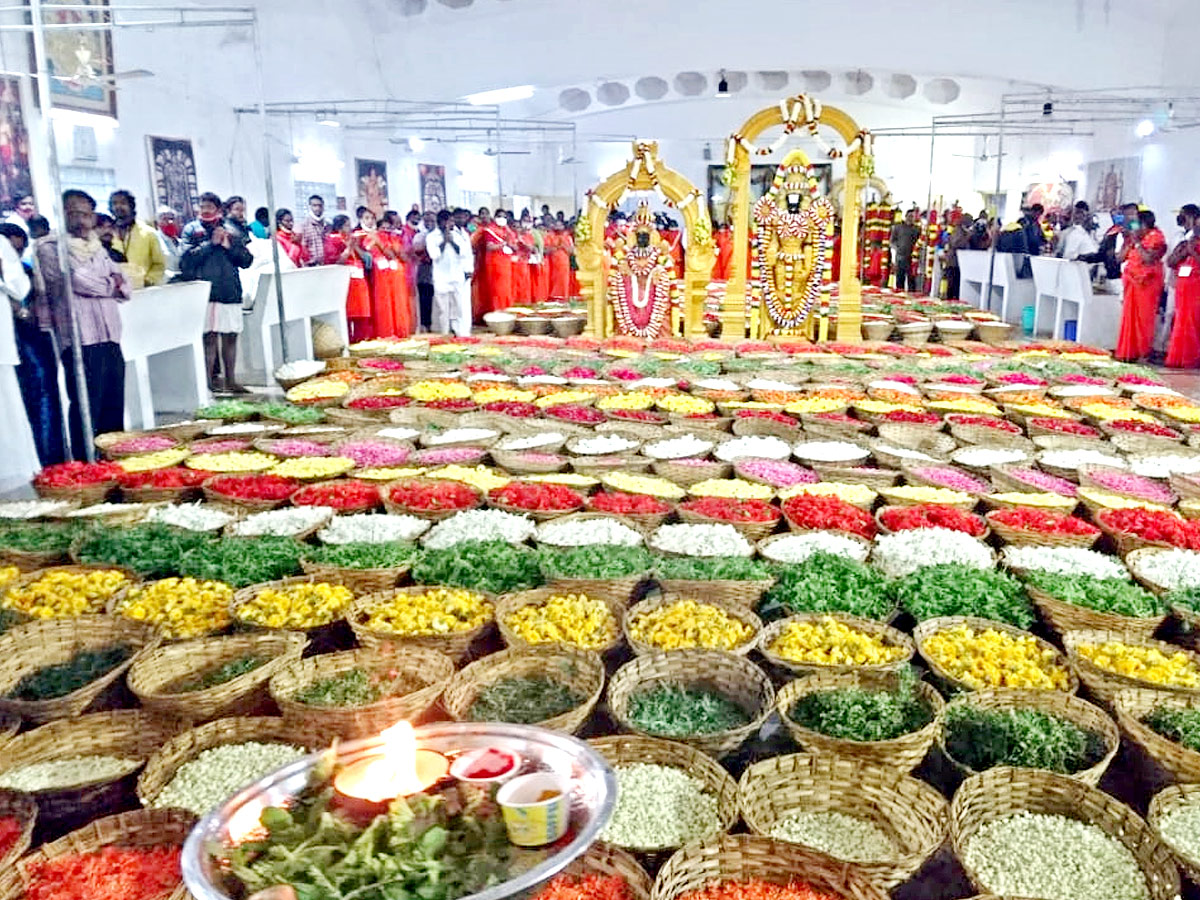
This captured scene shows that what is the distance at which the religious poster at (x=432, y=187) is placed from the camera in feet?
63.0

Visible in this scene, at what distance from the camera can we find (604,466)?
523 cm

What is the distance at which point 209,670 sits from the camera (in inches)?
121

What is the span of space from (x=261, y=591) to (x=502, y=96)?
724 inches

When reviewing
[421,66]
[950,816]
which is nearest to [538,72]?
[421,66]

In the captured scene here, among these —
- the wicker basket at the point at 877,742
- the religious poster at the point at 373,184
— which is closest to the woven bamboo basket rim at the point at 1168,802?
the wicker basket at the point at 877,742

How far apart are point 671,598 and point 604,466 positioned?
5.84ft

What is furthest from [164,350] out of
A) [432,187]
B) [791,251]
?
[432,187]

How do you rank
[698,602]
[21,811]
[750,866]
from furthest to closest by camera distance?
[698,602]
[21,811]
[750,866]

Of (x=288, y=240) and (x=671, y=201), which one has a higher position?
(x=671, y=201)

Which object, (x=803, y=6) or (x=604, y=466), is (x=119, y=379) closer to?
(x=604, y=466)

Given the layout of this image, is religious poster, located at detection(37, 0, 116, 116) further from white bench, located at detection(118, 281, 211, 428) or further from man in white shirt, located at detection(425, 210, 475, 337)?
man in white shirt, located at detection(425, 210, 475, 337)

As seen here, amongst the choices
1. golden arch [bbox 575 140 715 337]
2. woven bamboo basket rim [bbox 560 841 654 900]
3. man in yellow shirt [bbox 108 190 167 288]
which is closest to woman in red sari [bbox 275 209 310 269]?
man in yellow shirt [bbox 108 190 167 288]

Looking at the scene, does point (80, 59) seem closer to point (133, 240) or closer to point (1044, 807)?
point (133, 240)

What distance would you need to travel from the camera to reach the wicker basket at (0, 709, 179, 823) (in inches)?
94.3
